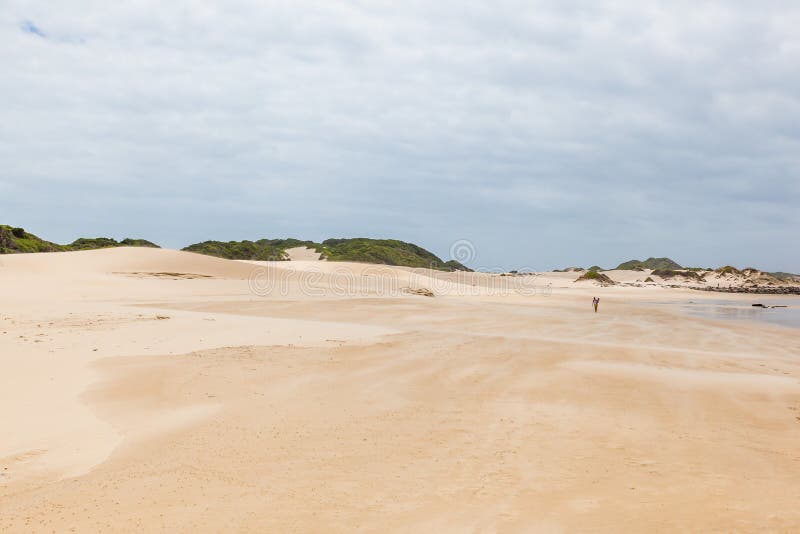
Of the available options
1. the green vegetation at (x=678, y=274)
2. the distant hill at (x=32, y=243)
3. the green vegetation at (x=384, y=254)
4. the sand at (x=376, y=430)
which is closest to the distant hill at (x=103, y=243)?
→ the distant hill at (x=32, y=243)

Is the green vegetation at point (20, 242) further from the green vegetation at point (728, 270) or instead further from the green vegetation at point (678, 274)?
the green vegetation at point (728, 270)

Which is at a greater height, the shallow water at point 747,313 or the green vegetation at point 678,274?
the green vegetation at point 678,274

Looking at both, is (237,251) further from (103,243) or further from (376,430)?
(376,430)

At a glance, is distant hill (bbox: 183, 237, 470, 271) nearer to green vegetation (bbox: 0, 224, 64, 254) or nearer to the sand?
green vegetation (bbox: 0, 224, 64, 254)

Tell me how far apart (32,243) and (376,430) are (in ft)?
169

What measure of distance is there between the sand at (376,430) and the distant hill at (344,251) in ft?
151

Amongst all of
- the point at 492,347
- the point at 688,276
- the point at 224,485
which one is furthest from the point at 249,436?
the point at 688,276

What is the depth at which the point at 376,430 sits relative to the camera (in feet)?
22.4

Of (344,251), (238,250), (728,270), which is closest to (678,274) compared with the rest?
(728,270)

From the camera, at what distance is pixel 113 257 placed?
110 feet

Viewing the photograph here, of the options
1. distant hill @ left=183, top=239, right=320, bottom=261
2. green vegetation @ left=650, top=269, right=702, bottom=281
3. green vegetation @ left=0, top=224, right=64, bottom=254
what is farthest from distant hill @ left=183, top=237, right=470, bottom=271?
green vegetation @ left=650, top=269, right=702, bottom=281

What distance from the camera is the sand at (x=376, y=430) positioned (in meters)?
4.61

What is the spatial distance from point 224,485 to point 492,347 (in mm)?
9625

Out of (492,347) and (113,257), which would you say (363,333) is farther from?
(113,257)
